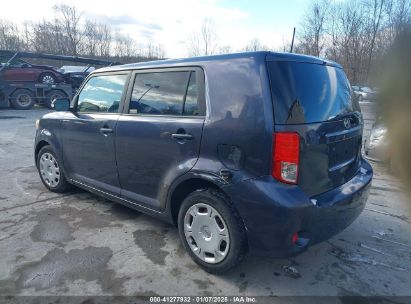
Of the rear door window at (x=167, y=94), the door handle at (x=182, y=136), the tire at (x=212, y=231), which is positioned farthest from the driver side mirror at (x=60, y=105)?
the tire at (x=212, y=231)

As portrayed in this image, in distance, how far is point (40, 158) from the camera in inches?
189

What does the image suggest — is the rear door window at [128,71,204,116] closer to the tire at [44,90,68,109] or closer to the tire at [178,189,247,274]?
the tire at [178,189,247,274]

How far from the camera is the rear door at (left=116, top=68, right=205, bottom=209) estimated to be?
279 centimetres

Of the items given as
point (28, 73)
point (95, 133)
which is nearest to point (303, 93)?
point (95, 133)

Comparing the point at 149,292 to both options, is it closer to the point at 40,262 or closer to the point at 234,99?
the point at 40,262

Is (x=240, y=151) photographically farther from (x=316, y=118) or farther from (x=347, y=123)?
(x=347, y=123)

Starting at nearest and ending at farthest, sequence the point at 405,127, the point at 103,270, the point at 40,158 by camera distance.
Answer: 1. the point at 405,127
2. the point at 103,270
3. the point at 40,158

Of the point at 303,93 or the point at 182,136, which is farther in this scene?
the point at 182,136

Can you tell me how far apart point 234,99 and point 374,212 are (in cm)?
279

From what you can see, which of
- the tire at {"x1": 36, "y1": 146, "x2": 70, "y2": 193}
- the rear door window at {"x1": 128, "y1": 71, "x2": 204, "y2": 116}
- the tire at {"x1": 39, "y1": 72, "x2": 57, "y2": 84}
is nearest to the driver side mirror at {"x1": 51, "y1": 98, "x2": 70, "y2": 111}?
the tire at {"x1": 36, "y1": 146, "x2": 70, "y2": 193}

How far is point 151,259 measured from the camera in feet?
9.92

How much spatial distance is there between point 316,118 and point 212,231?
1254 mm

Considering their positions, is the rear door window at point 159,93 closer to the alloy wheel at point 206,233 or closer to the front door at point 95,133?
the front door at point 95,133

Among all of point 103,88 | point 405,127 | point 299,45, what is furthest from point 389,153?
point 299,45
